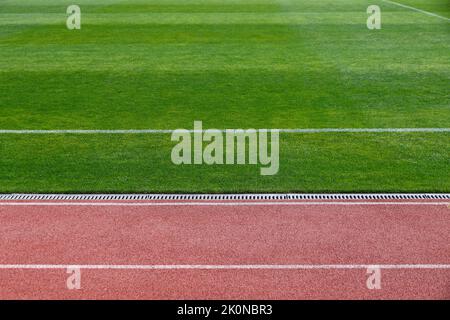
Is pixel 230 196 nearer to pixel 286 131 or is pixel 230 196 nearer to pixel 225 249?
pixel 225 249

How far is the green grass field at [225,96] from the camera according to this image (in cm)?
934

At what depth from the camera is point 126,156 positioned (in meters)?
10.1

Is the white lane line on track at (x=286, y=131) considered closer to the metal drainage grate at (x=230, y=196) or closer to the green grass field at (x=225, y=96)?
the green grass field at (x=225, y=96)

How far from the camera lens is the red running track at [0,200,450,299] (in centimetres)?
634

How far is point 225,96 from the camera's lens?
44.1 ft

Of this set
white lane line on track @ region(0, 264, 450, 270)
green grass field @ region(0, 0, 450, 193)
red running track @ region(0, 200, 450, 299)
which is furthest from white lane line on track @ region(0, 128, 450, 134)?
white lane line on track @ region(0, 264, 450, 270)

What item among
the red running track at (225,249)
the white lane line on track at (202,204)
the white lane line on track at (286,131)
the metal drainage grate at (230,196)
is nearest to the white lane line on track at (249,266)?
the red running track at (225,249)

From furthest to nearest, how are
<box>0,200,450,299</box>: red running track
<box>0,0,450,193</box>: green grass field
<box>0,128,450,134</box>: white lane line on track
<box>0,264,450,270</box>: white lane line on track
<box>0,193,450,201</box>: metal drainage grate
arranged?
<box>0,128,450,134</box>: white lane line on track → <box>0,0,450,193</box>: green grass field → <box>0,193,450,201</box>: metal drainage grate → <box>0,264,450,270</box>: white lane line on track → <box>0,200,450,299</box>: red running track

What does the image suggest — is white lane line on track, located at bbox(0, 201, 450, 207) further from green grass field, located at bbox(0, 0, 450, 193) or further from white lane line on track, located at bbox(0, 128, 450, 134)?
white lane line on track, located at bbox(0, 128, 450, 134)

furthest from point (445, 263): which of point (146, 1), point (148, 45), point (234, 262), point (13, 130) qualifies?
point (146, 1)

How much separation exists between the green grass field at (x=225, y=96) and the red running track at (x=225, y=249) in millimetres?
718

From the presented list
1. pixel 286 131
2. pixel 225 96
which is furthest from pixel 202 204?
pixel 225 96

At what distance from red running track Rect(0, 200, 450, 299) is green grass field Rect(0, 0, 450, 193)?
0.72 metres
